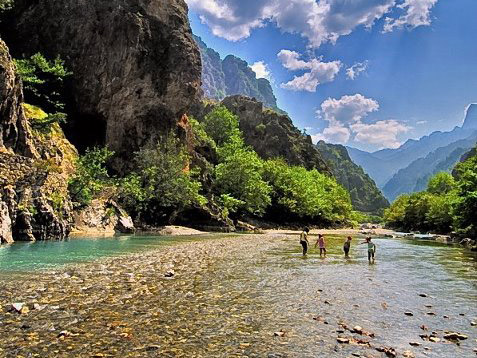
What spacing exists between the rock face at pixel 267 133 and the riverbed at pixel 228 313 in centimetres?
12956

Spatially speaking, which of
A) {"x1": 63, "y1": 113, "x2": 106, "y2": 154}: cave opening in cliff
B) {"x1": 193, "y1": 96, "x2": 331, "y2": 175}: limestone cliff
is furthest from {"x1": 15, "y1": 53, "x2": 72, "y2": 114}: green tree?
{"x1": 193, "y1": 96, "x2": 331, "y2": 175}: limestone cliff

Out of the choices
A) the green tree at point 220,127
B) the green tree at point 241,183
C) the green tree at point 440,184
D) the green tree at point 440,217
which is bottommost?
the green tree at point 440,217

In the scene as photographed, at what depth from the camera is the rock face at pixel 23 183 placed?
102ft

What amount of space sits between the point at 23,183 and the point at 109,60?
38.7 meters

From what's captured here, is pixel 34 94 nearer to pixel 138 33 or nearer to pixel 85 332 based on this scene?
pixel 138 33

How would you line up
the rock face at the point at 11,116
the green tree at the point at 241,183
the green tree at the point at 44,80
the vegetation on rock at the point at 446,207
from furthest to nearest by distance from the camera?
the green tree at the point at 241,183
the green tree at the point at 44,80
the vegetation on rock at the point at 446,207
the rock face at the point at 11,116

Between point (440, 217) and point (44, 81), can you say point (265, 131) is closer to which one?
point (440, 217)

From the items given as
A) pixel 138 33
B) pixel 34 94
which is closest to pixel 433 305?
pixel 34 94

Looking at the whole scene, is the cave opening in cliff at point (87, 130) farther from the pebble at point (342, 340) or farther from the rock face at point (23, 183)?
the pebble at point (342, 340)

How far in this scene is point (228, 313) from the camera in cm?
1094

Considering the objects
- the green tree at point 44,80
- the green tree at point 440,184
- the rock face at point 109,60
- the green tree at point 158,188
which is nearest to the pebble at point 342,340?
the green tree at point 158,188

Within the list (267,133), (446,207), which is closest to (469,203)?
(446,207)

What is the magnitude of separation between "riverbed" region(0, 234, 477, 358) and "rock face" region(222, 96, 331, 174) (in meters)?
130

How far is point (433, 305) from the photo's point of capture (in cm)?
1285
